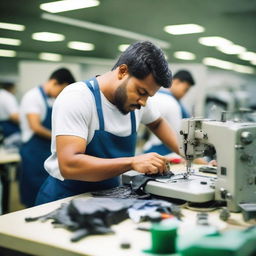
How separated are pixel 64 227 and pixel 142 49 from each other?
847 mm

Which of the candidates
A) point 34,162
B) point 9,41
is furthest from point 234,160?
point 9,41

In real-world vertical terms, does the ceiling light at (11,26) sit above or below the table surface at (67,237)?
above

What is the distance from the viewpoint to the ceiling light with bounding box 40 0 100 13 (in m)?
5.66

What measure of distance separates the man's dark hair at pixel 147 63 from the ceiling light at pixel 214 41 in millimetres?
7494

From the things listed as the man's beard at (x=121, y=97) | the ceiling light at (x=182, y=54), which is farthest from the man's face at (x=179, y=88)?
the ceiling light at (x=182, y=54)

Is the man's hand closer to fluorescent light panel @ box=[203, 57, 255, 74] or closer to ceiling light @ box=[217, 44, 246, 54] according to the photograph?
ceiling light @ box=[217, 44, 246, 54]

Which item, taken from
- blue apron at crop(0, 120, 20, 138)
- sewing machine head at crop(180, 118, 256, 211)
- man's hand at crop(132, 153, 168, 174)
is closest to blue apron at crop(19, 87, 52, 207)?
blue apron at crop(0, 120, 20, 138)

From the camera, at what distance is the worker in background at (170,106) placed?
3350 mm

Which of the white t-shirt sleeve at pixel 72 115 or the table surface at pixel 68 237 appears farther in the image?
the white t-shirt sleeve at pixel 72 115

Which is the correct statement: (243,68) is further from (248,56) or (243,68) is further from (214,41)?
(214,41)

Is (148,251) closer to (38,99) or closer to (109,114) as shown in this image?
(109,114)

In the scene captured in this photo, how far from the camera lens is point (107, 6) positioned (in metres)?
6.14

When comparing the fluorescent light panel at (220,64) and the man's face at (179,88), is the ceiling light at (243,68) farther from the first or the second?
the man's face at (179,88)

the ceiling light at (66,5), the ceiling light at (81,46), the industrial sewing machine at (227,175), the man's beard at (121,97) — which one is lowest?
the industrial sewing machine at (227,175)
